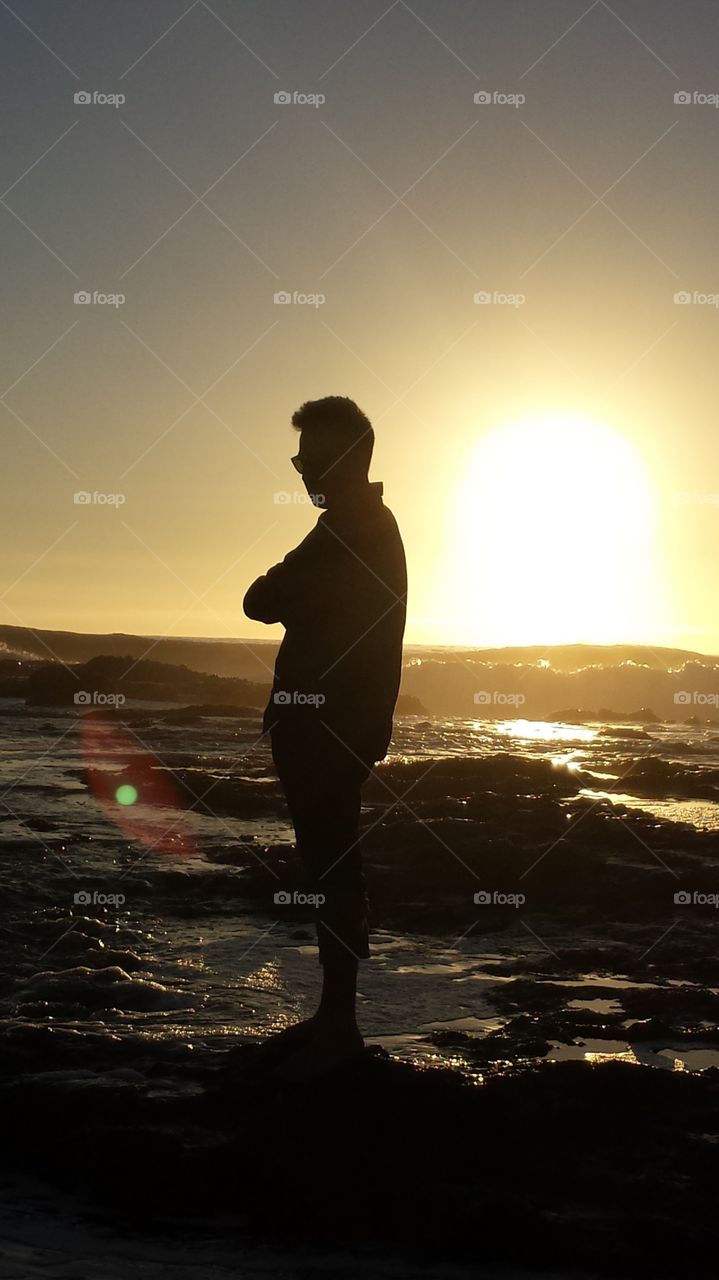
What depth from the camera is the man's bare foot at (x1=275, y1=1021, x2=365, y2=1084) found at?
3752 mm

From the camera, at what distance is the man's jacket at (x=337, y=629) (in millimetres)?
4281

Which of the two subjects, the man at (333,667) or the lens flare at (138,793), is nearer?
the man at (333,667)

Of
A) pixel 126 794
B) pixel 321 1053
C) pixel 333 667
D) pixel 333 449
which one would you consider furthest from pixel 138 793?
pixel 321 1053

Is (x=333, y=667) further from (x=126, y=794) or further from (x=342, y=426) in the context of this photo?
(x=126, y=794)

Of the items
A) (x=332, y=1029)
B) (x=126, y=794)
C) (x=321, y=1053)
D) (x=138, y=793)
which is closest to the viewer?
(x=321, y=1053)

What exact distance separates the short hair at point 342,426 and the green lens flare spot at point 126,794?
8641 millimetres

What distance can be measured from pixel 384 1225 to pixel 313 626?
218 cm

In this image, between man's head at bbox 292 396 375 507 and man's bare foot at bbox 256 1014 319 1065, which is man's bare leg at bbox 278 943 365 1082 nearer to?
man's bare foot at bbox 256 1014 319 1065

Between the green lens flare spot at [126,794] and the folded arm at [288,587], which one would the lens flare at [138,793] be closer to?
the green lens flare spot at [126,794]

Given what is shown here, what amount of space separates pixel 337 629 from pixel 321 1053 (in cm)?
161

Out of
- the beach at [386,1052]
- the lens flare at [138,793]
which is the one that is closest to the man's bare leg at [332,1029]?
the beach at [386,1052]

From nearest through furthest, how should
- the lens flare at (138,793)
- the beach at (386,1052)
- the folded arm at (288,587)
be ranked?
the beach at (386,1052) → the folded arm at (288,587) → the lens flare at (138,793)

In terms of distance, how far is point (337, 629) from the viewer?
4.34 metres

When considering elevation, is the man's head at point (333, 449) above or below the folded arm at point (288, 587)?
above
